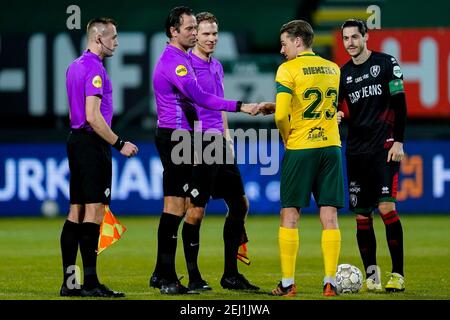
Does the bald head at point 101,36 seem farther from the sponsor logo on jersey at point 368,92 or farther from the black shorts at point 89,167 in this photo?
the sponsor logo on jersey at point 368,92

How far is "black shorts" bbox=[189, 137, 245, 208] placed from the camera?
9.55 metres

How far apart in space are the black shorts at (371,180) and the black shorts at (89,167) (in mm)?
2191

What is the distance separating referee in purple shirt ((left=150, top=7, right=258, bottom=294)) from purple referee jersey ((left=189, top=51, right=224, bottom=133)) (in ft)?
1.51

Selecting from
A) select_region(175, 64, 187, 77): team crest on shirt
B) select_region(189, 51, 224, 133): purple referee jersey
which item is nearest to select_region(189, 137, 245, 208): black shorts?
select_region(189, 51, 224, 133): purple referee jersey

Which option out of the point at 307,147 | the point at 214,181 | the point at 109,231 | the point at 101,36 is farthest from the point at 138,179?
the point at 307,147

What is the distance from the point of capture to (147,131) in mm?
19750

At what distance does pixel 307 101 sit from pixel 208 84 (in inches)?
55.5

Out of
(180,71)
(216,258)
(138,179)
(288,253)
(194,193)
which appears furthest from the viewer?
(138,179)

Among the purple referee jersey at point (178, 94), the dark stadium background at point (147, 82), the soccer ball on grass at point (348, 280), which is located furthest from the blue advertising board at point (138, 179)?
the soccer ball on grass at point (348, 280)

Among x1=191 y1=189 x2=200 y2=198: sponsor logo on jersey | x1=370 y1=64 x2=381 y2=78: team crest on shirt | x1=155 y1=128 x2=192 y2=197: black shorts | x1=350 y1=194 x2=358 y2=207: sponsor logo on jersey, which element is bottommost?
x1=350 y1=194 x2=358 y2=207: sponsor logo on jersey

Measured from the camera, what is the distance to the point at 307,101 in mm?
8797

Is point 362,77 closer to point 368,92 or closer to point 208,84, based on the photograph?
point 368,92

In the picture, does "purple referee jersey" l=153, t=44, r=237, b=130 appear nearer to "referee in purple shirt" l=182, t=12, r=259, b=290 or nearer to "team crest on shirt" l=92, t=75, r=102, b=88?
"referee in purple shirt" l=182, t=12, r=259, b=290

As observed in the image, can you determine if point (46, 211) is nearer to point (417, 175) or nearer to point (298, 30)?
point (417, 175)
